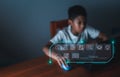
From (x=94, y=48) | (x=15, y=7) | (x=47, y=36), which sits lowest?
(x=47, y=36)

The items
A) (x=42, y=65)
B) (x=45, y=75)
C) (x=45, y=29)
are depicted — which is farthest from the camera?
(x=45, y=29)

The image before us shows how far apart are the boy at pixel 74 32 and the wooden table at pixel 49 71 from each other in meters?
0.05

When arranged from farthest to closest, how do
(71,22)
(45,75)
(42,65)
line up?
1. (71,22)
2. (42,65)
3. (45,75)

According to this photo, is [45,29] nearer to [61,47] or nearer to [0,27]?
[0,27]

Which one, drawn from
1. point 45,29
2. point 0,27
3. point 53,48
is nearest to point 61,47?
point 53,48

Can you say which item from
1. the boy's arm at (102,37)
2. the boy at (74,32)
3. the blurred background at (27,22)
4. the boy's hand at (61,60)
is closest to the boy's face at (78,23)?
the boy at (74,32)

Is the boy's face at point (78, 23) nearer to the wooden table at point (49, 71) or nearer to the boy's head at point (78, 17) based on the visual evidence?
the boy's head at point (78, 17)

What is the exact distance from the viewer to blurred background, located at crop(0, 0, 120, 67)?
1.82m

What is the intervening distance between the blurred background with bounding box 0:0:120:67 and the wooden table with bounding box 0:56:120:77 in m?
0.58

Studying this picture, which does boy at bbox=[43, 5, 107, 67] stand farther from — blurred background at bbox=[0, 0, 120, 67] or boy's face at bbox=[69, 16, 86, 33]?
blurred background at bbox=[0, 0, 120, 67]

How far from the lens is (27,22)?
194 centimetres

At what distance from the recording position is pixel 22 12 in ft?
6.18

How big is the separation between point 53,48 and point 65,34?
0.96ft

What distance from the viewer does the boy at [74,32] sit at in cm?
135
